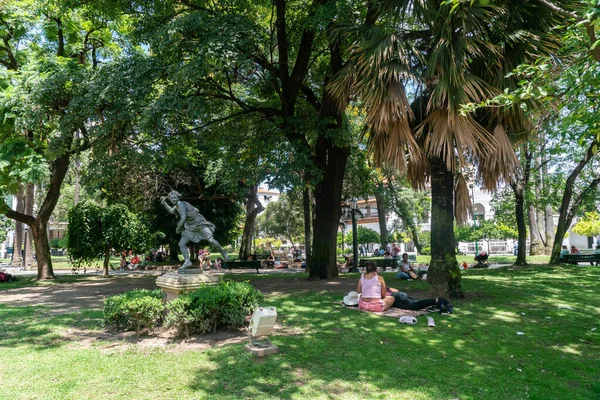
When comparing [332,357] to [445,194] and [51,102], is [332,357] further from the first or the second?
[51,102]

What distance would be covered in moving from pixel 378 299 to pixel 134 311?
172 inches

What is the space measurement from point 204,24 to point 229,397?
28.6ft

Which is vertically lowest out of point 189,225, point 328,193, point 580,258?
point 580,258

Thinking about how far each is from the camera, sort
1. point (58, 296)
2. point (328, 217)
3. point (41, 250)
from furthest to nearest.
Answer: point (41, 250) → point (328, 217) → point (58, 296)

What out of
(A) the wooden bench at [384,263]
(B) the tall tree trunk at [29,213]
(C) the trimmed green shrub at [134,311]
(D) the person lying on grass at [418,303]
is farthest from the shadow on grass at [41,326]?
(A) the wooden bench at [384,263]

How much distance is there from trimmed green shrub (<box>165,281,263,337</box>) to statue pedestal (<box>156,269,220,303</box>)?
0.43 m

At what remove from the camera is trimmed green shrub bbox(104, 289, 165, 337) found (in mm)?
6535

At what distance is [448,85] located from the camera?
24.6ft

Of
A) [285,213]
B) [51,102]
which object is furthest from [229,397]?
[285,213]

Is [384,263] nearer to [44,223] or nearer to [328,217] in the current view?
[328,217]

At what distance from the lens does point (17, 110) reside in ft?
39.1

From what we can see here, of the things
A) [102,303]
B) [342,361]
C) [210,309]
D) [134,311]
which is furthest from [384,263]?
[342,361]

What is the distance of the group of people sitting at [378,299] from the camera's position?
7.70 meters

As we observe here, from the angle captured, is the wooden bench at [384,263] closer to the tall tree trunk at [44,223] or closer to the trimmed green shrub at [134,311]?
the tall tree trunk at [44,223]
